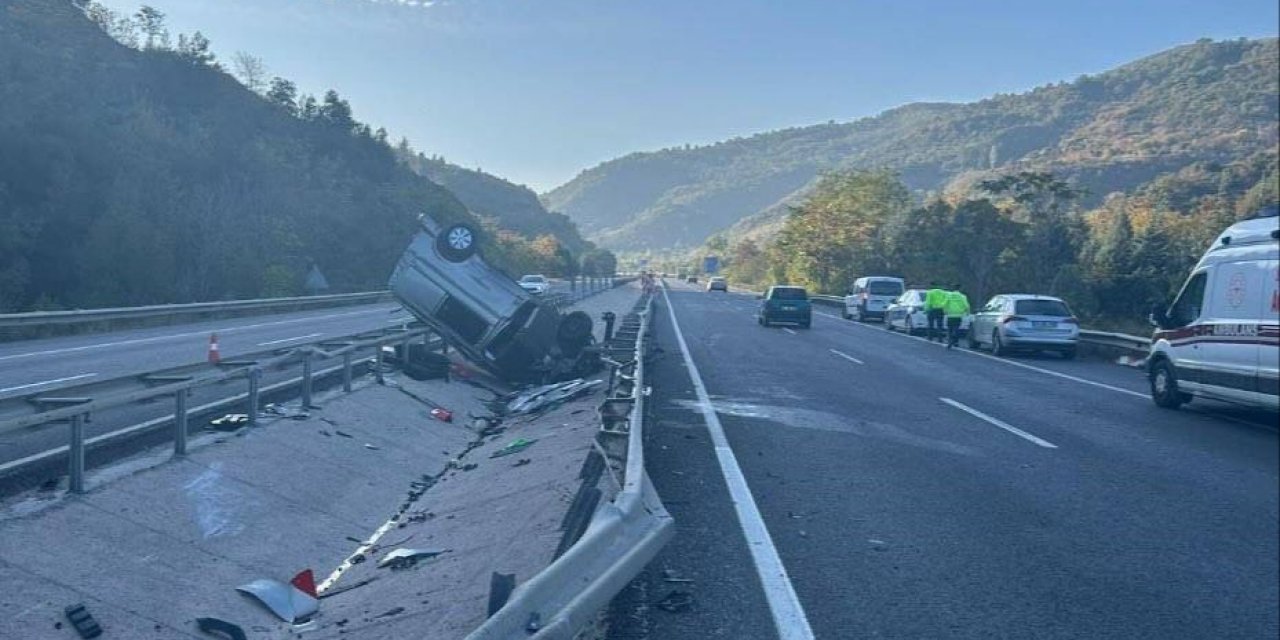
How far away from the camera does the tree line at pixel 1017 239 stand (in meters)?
33.0

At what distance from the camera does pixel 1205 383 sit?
1204cm

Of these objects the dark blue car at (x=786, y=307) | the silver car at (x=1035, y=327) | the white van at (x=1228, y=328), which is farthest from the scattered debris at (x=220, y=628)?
the dark blue car at (x=786, y=307)

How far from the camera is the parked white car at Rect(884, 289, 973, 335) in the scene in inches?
1308

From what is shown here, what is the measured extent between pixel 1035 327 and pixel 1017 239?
88.5ft

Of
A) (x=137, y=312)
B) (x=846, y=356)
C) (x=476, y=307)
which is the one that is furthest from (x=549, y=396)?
(x=137, y=312)

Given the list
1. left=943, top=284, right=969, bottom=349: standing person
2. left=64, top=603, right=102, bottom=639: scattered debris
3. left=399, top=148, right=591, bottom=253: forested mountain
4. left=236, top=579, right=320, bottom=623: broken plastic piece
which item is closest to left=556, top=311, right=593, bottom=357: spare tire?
left=236, top=579, right=320, bottom=623: broken plastic piece

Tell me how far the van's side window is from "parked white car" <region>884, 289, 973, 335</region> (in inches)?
709

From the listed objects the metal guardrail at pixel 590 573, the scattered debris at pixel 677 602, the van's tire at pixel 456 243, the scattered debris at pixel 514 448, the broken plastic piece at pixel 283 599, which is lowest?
the broken plastic piece at pixel 283 599

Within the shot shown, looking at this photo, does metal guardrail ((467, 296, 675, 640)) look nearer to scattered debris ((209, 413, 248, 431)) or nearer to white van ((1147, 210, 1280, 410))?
white van ((1147, 210, 1280, 410))

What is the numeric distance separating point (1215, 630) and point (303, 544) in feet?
20.9

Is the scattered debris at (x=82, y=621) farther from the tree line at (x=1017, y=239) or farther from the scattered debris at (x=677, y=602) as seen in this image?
the tree line at (x=1017, y=239)

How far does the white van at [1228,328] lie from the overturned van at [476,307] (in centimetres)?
875

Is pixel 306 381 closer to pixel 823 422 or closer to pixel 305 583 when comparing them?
pixel 305 583

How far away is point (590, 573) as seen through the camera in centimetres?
455
